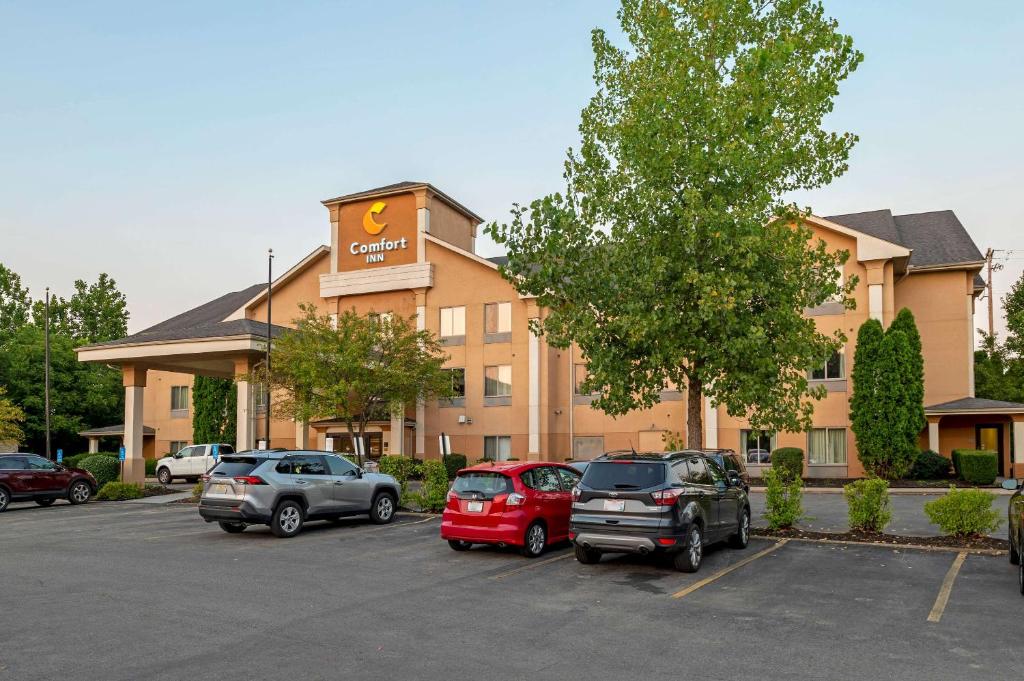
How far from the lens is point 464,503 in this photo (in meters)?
14.3

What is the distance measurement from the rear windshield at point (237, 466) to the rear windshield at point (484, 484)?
4.67 m

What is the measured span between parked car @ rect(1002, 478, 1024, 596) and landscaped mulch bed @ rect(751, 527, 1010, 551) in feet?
7.40

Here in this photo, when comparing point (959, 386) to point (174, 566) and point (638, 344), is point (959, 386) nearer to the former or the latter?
point (638, 344)

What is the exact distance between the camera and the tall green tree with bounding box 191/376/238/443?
48.2 metres

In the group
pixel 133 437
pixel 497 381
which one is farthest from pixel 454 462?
pixel 133 437

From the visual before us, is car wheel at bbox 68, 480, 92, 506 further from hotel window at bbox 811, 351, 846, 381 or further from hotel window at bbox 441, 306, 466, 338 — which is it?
hotel window at bbox 811, 351, 846, 381

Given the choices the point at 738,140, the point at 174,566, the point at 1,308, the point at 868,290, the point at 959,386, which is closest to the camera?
the point at 174,566

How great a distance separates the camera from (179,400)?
5159cm

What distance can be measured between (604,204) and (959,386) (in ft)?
88.6

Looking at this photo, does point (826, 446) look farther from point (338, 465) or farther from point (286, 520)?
point (286, 520)

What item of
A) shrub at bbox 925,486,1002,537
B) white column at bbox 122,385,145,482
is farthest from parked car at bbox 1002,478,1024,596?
white column at bbox 122,385,145,482

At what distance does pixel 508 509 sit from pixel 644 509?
8.75 ft

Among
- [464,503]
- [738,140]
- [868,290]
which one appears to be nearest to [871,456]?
[868,290]

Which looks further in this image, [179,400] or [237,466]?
[179,400]
